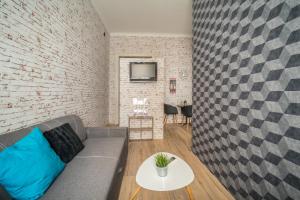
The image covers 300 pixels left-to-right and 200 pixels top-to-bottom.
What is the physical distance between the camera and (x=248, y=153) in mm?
1618

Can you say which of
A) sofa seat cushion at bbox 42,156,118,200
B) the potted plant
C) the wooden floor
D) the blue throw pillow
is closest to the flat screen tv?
the wooden floor

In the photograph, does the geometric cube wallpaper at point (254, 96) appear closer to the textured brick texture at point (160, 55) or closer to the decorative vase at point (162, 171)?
the decorative vase at point (162, 171)

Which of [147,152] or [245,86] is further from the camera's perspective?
[147,152]

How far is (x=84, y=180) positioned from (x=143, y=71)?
327 centimetres

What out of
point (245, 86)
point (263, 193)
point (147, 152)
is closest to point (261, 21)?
point (245, 86)

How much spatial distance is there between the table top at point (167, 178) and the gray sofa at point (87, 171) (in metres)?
0.30

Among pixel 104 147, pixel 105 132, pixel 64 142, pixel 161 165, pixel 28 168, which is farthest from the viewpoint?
pixel 105 132

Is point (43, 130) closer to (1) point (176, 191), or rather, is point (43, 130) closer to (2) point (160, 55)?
(1) point (176, 191)

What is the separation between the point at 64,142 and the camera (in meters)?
1.75

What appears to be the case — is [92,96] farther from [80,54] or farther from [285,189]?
[285,189]

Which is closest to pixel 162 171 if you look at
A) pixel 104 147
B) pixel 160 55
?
pixel 104 147

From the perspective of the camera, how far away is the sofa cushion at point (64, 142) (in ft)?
5.29

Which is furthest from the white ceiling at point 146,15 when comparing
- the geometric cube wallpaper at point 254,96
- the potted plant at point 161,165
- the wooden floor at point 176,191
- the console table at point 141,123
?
the potted plant at point 161,165

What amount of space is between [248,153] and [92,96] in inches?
132
